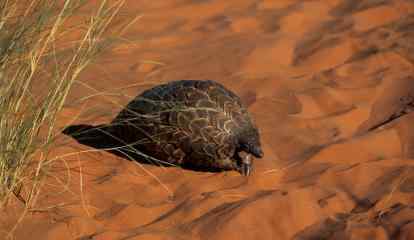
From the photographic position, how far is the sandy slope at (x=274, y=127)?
3.74 metres

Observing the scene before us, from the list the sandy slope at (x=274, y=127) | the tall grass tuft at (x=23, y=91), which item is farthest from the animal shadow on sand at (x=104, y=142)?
the tall grass tuft at (x=23, y=91)

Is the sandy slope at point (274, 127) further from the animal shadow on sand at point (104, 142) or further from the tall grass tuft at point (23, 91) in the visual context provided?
the tall grass tuft at point (23, 91)

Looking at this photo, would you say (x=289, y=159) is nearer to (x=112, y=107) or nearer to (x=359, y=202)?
(x=359, y=202)

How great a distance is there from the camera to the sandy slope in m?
3.74

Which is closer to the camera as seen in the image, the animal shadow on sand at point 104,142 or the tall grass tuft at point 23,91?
the tall grass tuft at point 23,91

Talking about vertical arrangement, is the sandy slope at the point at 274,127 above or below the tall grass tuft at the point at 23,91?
below

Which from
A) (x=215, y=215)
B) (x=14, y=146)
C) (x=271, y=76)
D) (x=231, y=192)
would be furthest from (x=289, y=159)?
(x=14, y=146)

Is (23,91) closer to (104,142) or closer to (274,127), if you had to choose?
(104,142)

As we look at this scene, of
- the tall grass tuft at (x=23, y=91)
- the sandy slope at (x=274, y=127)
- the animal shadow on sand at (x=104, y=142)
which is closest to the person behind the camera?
the tall grass tuft at (x=23, y=91)

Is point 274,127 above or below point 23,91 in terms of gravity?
below

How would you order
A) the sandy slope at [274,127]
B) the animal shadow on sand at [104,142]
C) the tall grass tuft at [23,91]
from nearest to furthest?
1. the tall grass tuft at [23,91]
2. the sandy slope at [274,127]
3. the animal shadow on sand at [104,142]

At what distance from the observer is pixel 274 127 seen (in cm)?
511

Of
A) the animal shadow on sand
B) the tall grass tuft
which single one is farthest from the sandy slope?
the tall grass tuft

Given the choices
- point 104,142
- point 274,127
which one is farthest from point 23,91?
point 274,127
